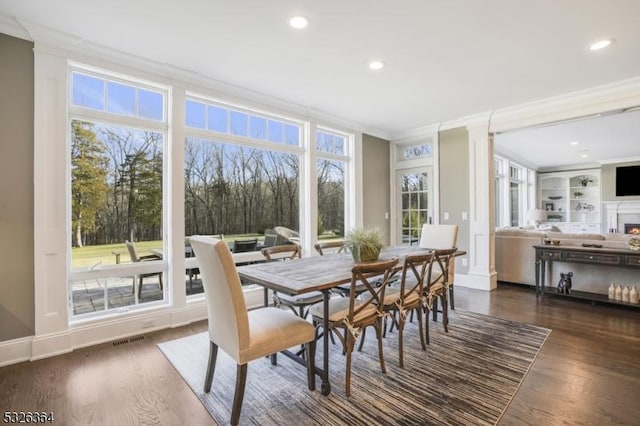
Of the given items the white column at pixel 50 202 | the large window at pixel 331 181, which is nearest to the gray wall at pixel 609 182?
the large window at pixel 331 181

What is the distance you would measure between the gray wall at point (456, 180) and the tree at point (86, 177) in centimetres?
492

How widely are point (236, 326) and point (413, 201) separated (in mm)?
4915

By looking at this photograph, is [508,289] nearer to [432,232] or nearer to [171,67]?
[432,232]

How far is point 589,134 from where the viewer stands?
20.1 feet

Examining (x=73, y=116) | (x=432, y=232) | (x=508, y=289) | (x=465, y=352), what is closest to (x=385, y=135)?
(x=432, y=232)

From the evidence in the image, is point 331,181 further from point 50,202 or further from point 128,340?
point 50,202

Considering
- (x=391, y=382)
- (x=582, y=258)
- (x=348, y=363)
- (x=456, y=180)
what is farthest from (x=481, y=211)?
(x=348, y=363)

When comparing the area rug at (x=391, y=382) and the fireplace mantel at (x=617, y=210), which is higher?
the fireplace mantel at (x=617, y=210)

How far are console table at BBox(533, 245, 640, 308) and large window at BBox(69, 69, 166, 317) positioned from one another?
4.97 meters

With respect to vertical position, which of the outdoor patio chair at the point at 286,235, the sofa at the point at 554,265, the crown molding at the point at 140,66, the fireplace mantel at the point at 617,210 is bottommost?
the sofa at the point at 554,265

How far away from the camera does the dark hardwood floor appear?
6.25 ft

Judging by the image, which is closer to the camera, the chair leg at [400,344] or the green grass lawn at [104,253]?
the chair leg at [400,344]

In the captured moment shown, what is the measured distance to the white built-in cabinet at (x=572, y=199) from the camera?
9523 millimetres

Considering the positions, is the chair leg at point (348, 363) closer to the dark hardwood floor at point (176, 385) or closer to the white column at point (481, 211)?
the dark hardwood floor at point (176, 385)
